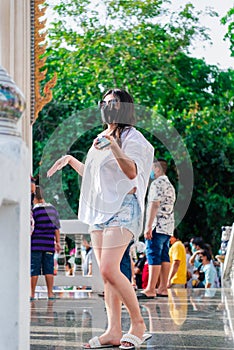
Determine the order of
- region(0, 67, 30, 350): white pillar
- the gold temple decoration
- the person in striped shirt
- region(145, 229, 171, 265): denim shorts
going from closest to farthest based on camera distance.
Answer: region(0, 67, 30, 350): white pillar, region(145, 229, 171, 265): denim shorts, the person in striped shirt, the gold temple decoration

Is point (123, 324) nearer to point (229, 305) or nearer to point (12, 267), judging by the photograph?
point (229, 305)

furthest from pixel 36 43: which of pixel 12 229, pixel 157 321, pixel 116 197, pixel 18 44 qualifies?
pixel 12 229

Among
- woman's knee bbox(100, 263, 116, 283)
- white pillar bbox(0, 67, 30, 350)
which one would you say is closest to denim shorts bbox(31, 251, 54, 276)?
woman's knee bbox(100, 263, 116, 283)

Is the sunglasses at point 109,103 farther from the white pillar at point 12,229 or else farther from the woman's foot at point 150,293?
the woman's foot at point 150,293

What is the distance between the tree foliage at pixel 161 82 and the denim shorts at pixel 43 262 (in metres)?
19.4

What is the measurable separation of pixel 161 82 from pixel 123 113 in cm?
2575

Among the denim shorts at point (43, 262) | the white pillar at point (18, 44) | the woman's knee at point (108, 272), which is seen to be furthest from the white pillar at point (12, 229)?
the white pillar at point (18, 44)

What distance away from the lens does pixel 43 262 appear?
11016mm

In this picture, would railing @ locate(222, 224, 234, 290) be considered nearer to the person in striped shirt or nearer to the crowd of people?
the person in striped shirt

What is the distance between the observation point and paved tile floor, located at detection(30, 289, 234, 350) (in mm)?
6523

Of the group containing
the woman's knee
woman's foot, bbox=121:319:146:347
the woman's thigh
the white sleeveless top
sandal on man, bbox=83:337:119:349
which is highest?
the white sleeveless top

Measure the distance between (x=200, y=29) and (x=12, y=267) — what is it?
1201 inches

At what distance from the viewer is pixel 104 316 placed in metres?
8.57

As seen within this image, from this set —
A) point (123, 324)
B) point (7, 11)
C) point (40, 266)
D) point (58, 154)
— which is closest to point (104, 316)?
point (123, 324)
